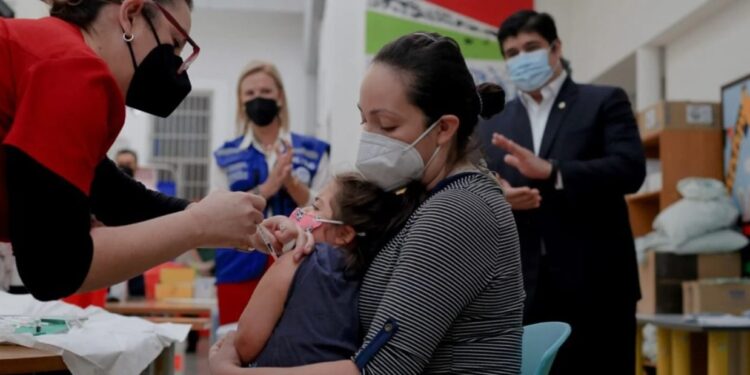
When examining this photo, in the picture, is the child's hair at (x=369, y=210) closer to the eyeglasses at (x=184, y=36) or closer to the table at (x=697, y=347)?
the eyeglasses at (x=184, y=36)

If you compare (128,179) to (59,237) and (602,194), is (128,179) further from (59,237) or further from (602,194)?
(602,194)

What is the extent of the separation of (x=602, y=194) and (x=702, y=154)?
292 centimetres

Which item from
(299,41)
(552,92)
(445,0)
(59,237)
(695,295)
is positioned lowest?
(695,295)

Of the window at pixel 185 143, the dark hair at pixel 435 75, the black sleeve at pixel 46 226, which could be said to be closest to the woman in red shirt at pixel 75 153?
the black sleeve at pixel 46 226

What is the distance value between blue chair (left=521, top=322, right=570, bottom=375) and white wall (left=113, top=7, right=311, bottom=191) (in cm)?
1088

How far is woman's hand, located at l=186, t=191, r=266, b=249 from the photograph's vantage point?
1.31 meters

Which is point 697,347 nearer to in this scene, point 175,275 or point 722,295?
point 722,295

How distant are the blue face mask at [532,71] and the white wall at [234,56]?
9.86 metres

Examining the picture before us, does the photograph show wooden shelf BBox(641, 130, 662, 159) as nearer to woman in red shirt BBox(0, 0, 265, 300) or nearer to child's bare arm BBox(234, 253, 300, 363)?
child's bare arm BBox(234, 253, 300, 363)

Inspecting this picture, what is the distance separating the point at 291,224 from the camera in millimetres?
1570

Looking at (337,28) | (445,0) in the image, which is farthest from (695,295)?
(337,28)

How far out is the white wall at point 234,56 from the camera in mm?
12469

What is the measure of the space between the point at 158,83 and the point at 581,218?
1.41 metres

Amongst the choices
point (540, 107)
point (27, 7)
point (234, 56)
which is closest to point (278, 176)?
point (540, 107)
